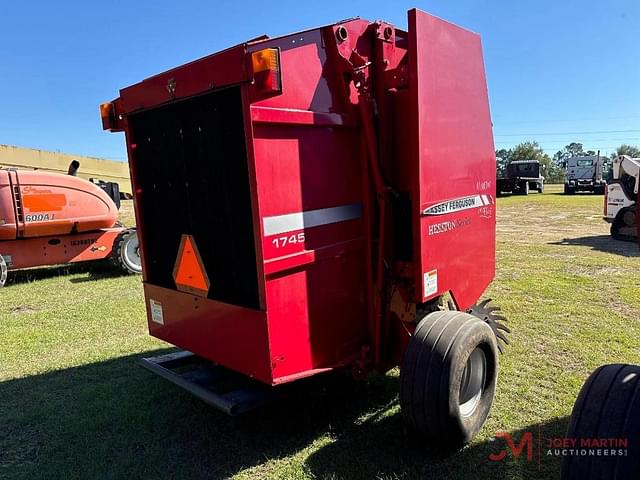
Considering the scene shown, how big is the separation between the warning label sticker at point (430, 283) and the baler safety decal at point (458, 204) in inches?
16.1

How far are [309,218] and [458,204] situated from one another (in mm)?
1240

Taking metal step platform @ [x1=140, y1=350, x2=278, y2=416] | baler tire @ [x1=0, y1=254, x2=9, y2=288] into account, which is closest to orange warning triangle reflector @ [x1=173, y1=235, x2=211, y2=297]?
metal step platform @ [x1=140, y1=350, x2=278, y2=416]

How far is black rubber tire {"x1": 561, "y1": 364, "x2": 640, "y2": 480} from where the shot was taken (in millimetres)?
1907

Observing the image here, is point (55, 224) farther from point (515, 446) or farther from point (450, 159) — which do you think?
point (515, 446)

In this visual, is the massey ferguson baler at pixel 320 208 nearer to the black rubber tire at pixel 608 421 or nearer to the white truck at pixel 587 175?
the black rubber tire at pixel 608 421

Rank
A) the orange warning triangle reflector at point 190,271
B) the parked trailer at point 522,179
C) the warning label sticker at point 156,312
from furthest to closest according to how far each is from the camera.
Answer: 1. the parked trailer at point 522,179
2. the warning label sticker at point 156,312
3. the orange warning triangle reflector at point 190,271

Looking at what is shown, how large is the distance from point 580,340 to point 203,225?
3.97 meters

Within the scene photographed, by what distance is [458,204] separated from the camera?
3.43 metres

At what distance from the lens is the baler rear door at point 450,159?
2945mm

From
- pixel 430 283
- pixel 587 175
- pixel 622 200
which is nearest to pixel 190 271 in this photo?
pixel 430 283

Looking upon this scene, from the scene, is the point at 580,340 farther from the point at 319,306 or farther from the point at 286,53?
the point at 286,53

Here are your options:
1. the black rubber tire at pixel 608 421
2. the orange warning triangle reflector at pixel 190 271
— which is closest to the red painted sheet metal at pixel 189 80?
the orange warning triangle reflector at pixel 190 271

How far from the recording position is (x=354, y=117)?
298 centimetres

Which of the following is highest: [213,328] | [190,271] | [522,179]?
[522,179]
